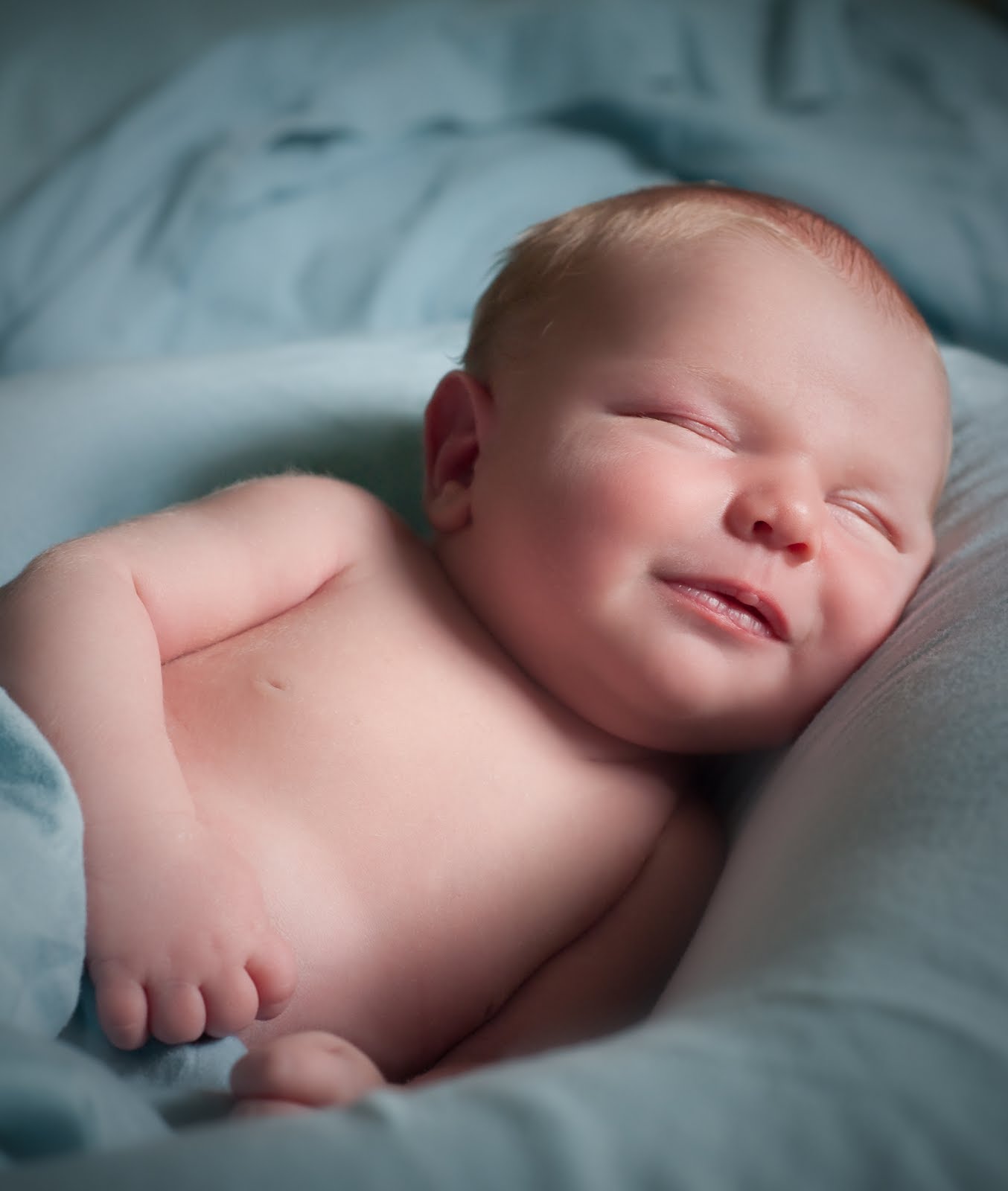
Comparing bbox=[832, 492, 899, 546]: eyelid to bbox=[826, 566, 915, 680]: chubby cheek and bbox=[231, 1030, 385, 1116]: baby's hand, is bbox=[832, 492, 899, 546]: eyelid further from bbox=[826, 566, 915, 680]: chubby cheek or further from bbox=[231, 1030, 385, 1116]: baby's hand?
bbox=[231, 1030, 385, 1116]: baby's hand

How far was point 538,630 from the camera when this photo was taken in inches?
38.8

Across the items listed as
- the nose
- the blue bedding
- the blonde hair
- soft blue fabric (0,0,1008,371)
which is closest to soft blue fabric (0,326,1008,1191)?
the blue bedding

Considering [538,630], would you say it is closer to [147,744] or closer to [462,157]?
[147,744]

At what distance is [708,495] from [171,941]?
48 cm

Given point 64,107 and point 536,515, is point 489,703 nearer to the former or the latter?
point 536,515

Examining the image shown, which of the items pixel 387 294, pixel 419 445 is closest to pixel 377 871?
pixel 419 445

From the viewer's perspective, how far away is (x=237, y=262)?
5.32ft

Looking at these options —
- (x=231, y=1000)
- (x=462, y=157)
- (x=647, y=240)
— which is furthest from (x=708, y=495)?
(x=462, y=157)

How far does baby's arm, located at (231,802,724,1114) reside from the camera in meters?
0.90

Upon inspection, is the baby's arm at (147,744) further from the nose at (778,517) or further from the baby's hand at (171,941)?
the nose at (778,517)

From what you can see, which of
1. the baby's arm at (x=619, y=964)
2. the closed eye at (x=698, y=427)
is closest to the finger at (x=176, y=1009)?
the baby's arm at (x=619, y=964)

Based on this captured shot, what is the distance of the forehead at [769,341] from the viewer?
0.96 m

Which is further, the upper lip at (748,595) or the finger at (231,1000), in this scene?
the upper lip at (748,595)

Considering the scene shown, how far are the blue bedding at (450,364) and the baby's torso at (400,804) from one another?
0.40 feet
